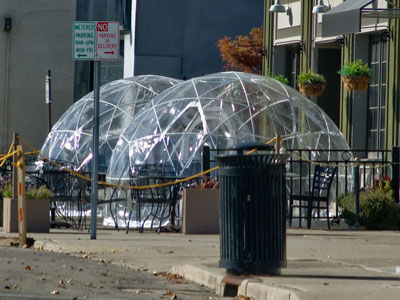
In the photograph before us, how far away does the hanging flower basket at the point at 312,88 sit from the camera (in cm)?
2433

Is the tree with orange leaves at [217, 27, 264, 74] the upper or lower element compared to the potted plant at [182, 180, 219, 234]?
upper

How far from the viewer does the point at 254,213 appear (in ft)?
34.2

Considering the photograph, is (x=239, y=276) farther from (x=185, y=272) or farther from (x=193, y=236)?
(x=193, y=236)

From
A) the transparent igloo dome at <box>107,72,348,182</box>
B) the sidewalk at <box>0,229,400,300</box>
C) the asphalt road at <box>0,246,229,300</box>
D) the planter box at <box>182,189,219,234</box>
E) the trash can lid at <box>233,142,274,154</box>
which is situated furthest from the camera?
the transparent igloo dome at <box>107,72,348,182</box>

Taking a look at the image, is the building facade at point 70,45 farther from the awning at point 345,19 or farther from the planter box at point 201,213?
the planter box at point 201,213

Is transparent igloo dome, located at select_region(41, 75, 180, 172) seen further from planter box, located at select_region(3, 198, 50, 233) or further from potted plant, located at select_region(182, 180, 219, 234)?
potted plant, located at select_region(182, 180, 219, 234)

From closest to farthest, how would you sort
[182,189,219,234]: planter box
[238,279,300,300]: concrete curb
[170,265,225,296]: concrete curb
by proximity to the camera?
[238,279,300,300]: concrete curb
[170,265,225,296]: concrete curb
[182,189,219,234]: planter box

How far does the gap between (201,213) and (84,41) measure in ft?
11.7

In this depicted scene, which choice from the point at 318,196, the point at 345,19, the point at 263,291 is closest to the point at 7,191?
the point at 318,196

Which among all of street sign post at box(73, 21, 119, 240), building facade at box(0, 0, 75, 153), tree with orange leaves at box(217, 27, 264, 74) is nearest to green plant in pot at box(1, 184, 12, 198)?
street sign post at box(73, 21, 119, 240)

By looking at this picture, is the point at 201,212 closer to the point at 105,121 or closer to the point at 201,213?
the point at 201,213

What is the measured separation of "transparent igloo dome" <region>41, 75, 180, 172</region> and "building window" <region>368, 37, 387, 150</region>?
25.6 ft

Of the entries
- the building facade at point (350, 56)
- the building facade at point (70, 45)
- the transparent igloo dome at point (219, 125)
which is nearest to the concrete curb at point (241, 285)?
the building facade at point (350, 56)

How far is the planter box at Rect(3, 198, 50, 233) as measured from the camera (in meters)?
16.7
